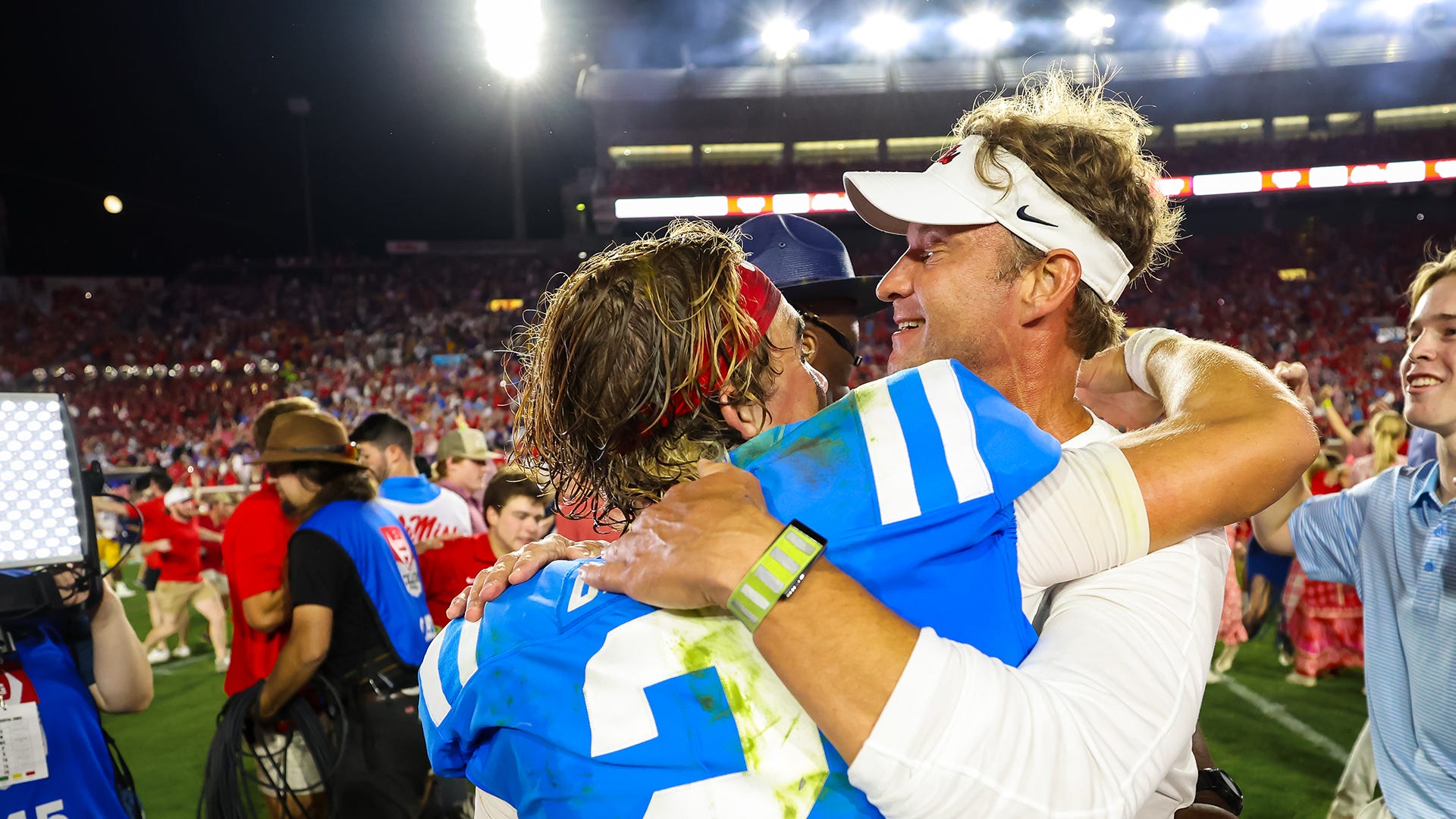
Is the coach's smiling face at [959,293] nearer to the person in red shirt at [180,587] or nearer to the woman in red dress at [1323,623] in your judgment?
the woman in red dress at [1323,623]

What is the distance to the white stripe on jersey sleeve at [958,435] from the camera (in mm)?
839

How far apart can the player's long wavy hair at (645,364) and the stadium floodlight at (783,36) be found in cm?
2779

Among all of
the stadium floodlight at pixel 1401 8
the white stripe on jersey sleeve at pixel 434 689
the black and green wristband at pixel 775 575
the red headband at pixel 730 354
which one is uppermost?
the stadium floodlight at pixel 1401 8

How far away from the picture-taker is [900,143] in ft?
88.8

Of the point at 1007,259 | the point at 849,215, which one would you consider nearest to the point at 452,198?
the point at 849,215

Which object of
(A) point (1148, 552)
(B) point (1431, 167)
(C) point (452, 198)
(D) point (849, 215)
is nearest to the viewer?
(A) point (1148, 552)

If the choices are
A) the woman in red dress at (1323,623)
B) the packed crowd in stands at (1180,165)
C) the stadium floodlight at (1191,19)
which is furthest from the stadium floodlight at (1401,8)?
the woman in red dress at (1323,623)

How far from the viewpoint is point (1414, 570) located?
233cm

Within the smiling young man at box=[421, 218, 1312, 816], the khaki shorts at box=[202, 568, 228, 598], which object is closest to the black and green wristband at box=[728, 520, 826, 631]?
the smiling young man at box=[421, 218, 1312, 816]

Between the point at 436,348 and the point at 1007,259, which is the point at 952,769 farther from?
the point at 436,348

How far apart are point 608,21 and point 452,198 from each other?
10.5 meters

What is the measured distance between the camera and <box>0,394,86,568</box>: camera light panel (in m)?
1.88

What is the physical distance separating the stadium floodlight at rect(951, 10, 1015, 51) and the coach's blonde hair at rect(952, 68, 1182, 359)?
27772 mm

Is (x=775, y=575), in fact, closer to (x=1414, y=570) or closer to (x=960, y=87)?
→ (x=1414, y=570)
